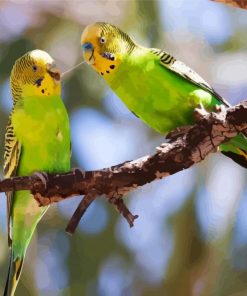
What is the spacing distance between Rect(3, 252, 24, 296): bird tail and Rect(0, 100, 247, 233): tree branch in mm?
653

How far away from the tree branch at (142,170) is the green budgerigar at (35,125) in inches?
18.7

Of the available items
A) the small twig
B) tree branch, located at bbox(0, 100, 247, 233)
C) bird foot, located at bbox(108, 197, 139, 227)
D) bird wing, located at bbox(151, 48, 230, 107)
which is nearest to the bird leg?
tree branch, located at bbox(0, 100, 247, 233)

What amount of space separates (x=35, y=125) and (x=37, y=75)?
0.75ft

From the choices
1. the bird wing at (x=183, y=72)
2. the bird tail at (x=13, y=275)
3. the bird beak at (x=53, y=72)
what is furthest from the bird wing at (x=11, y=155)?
the bird wing at (x=183, y=72)

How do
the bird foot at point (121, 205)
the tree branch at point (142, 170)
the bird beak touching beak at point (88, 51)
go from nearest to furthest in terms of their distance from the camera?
1. the tree branch at point (142, 170)
2. the bird foot at point (121, 205)
3. the bird beak touching beak at point (88, 51)

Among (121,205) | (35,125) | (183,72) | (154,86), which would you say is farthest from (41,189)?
(183,72)

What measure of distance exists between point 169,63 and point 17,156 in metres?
0.84

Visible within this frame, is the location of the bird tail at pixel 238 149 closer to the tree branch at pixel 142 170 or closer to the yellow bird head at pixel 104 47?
the tree branch at pixel 142 170

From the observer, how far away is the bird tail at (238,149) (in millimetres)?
3068

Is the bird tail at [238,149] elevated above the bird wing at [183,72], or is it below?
below

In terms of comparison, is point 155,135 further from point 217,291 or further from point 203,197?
point 217,291

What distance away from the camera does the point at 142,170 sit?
103 inches

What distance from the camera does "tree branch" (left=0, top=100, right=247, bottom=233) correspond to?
2545 mm

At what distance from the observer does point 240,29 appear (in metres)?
5.75
